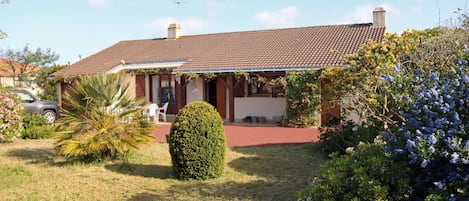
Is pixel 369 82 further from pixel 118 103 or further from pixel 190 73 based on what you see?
pixel 190 73

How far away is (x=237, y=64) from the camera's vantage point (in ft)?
62.4

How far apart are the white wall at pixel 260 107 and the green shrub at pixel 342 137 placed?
7593 millimetres

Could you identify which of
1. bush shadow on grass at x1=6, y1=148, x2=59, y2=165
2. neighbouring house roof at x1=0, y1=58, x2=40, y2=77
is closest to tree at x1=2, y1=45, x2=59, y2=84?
neighbouring house roof at x1=0, y1=58, x2=40, y2=77

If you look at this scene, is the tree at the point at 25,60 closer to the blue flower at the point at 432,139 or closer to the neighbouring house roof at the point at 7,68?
the neighbouring house roof at the point at 7,68

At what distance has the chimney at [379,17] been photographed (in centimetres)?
2068

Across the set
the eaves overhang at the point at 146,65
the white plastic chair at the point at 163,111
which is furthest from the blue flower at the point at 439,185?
the eaves overhang at the point at 146,65

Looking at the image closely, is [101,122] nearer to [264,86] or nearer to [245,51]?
[264,86]

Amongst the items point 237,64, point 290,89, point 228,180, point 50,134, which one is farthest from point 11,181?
point 237,64

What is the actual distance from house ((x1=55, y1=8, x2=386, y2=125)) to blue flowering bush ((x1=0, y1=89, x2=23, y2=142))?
7423 mm

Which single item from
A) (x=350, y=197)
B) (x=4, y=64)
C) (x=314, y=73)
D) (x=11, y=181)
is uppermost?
(x=4, y=64)

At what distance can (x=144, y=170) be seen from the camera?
28.8ft

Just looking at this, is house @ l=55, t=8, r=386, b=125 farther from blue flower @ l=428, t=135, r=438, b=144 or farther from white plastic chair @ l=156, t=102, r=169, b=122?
blue flower @ l=428, t=135, r=438, b=144

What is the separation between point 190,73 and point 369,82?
1265 cm

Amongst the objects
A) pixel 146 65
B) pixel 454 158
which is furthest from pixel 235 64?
pixel 454 158
